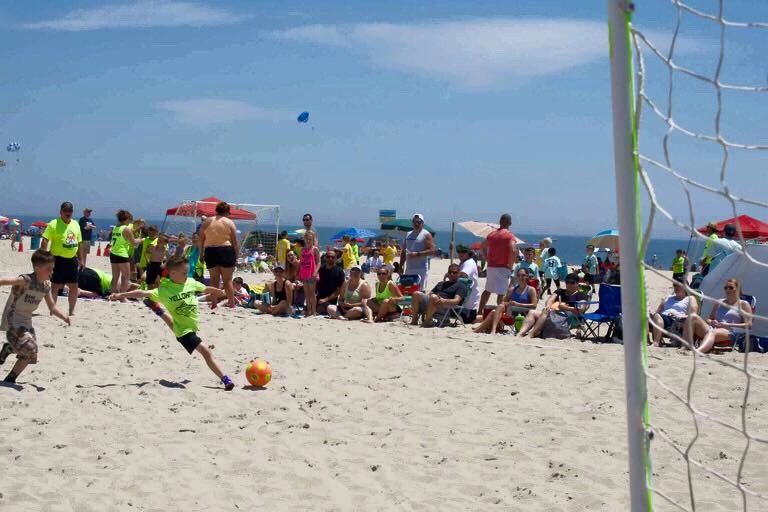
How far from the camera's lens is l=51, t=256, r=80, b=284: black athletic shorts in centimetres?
938

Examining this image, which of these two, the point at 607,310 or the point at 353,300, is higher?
the point at 607,310

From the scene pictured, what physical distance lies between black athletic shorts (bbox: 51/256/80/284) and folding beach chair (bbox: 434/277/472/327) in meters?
4.37

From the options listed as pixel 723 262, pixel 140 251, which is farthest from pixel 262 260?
pixel 723 262

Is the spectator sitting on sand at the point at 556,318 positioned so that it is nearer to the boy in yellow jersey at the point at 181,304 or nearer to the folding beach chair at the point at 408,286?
the folding beach chair at the point at 408,286

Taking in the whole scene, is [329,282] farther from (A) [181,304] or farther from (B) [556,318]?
(A) [181,304]

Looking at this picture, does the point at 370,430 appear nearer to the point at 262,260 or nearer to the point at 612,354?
the point at 612,354

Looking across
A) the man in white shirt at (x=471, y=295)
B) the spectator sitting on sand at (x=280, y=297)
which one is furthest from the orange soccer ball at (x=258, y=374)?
the spectator sitting on sand at (x=280, y=297)

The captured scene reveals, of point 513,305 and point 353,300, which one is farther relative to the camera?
point 353,300

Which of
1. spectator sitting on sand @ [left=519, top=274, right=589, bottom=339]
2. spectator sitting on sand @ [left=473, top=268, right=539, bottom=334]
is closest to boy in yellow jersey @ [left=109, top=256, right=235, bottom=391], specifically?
spectator sitting on sand @ [left=473, top=268, right=539, bottom=334]

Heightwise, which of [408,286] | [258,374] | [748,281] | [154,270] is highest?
[748,281]

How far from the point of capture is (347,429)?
5227 mm

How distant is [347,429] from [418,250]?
632cm

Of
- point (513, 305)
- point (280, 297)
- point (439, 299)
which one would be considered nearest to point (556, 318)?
point (513, 305)

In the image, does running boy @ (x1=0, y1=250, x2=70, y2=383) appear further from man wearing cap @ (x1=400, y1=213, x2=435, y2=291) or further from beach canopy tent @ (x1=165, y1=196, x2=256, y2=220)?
beach canopy tent @ (x1=165, y1=196, x2=256, y2=220)
